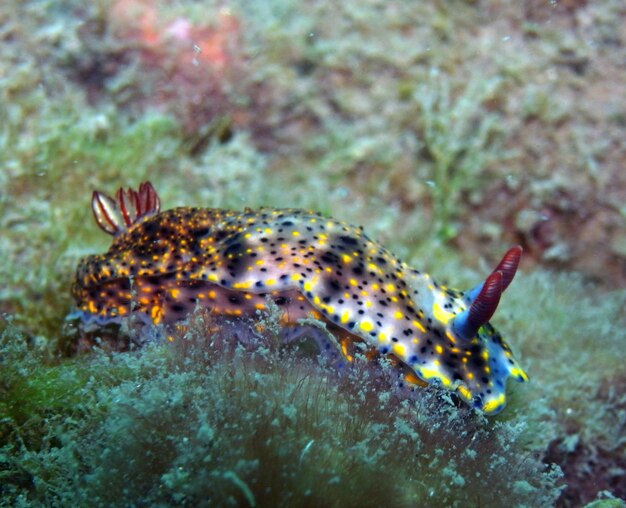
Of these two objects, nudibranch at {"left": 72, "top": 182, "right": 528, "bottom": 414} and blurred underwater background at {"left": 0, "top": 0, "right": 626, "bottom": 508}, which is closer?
nudibranch at {"left": 72, "top": 182, "right": 528, "bottom": 414}

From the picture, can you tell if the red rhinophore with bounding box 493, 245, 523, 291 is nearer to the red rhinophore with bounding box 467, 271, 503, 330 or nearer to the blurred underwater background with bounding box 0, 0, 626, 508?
the red rhinophore with bounding box 467, 271, 503, 330

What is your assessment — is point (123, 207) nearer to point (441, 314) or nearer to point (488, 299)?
point (441, 314)

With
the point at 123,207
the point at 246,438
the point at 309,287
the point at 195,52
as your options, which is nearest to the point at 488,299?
the point at 309,287

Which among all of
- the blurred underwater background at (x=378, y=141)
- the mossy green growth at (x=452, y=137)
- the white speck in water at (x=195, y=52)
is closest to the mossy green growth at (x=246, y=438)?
the blurred underwater background at (x=378, y=141)

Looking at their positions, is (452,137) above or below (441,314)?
above

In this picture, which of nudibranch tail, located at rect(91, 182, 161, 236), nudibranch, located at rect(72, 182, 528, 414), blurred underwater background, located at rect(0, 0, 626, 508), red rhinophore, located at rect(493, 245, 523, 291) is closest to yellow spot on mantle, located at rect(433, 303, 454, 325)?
nudibranch, located at rect(72, 182, 528, 414)

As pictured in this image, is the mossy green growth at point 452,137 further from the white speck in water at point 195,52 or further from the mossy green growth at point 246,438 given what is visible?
the mossy green growth at point 246,438

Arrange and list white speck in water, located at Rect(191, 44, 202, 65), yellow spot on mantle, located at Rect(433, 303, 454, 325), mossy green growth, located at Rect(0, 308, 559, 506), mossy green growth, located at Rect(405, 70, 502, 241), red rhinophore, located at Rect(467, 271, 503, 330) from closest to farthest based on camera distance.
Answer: mossy green growth, located at Rect(0, 308, 559, 506) < red rhinophore, located at Rect(467, 271, 503, 330) < yellow spot on mantle, located at Rect(433, 303, 454, 325) < mossy green growth, located at Rect(405, 70, 502, 241) < white speck in water, located at Rect(191, 44, 202, 65)
